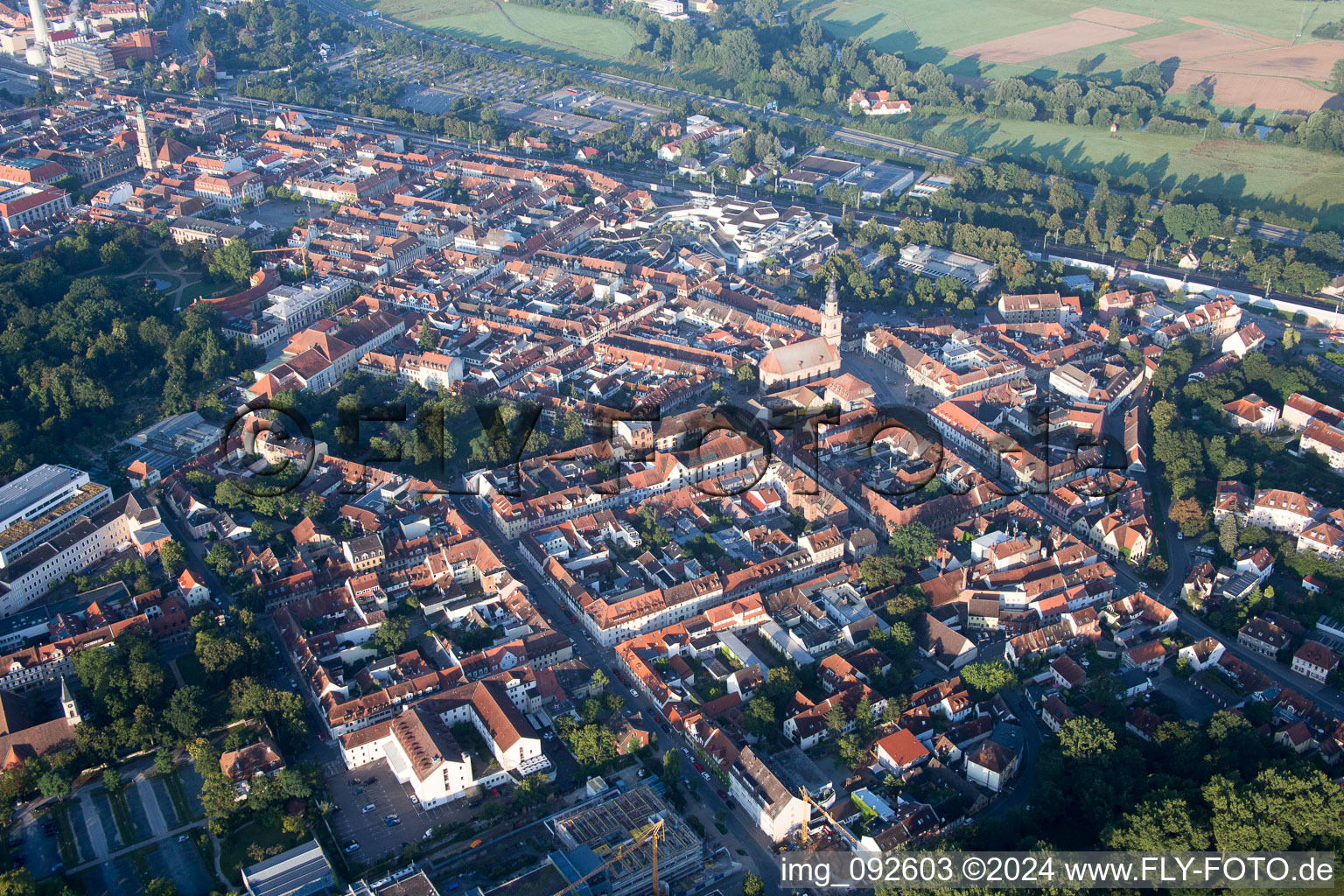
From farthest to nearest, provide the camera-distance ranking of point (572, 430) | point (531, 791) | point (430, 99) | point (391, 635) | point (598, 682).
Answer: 1. point (430, 99)
2. point (572, 430)
3. point (391, 635)
4. point (598, 682)
5. point (531, 791)

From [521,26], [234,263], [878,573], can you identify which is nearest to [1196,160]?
[878,573]

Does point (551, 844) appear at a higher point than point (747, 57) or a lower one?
lower

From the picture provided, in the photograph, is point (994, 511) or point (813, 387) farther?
point (813, 387)

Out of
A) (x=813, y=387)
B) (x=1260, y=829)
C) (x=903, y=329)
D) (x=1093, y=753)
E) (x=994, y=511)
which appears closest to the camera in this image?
(x=1260, y=829)

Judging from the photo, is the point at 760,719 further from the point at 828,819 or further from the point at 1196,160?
the point at 1196,160

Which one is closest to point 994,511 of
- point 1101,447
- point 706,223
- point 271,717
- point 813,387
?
point 1101,447

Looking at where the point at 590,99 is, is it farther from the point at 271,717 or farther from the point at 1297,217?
the point at 271,717

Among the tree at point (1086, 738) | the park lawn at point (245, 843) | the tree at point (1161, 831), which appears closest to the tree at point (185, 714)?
the park lawn at point (245, 843)
